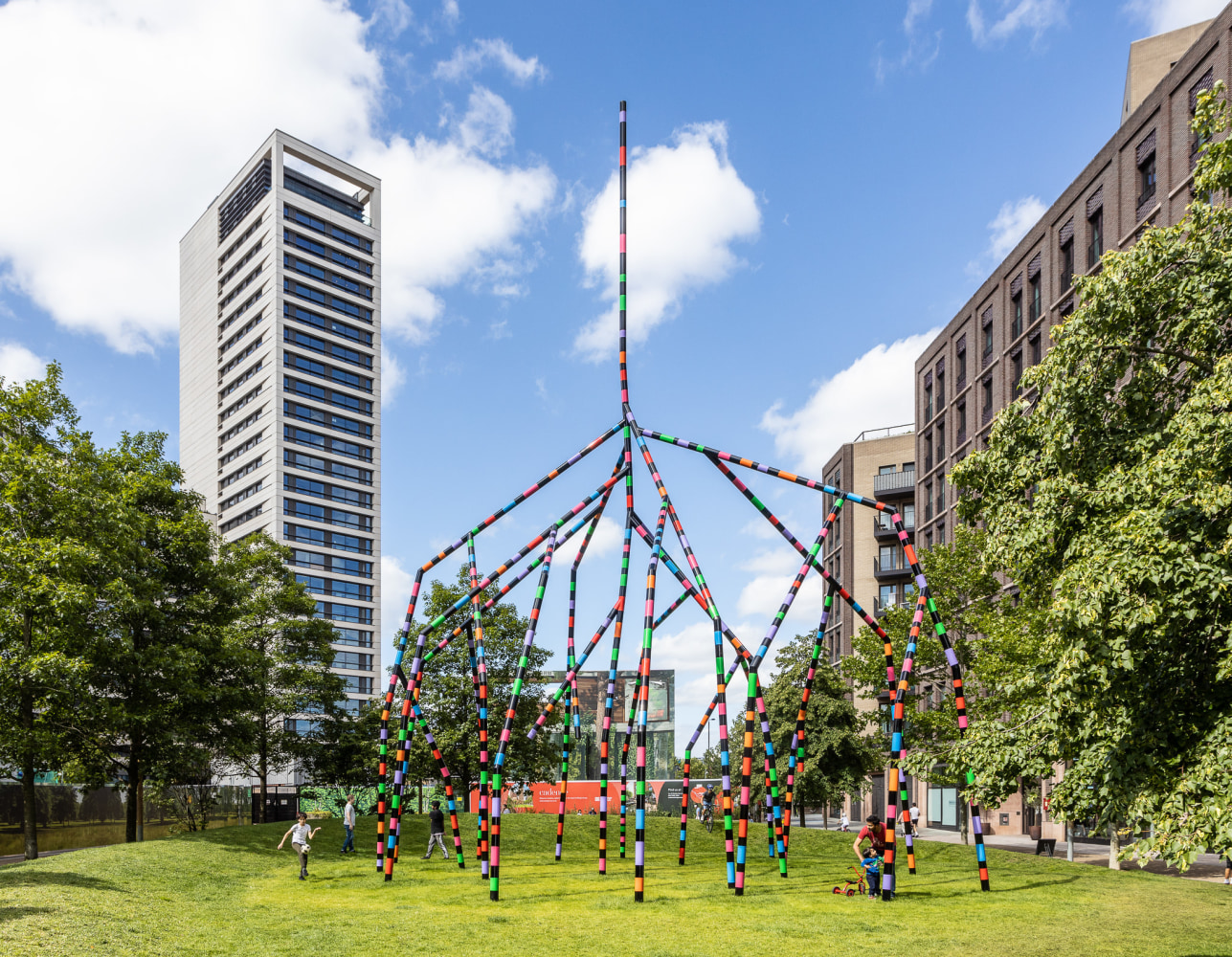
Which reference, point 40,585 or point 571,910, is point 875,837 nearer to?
point 571,910

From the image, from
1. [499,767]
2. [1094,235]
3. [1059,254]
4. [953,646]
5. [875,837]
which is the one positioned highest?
[1059,254]

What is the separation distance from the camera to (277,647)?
4131 centimetres


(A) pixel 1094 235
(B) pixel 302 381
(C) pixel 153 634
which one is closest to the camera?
(C) pixel 153 634

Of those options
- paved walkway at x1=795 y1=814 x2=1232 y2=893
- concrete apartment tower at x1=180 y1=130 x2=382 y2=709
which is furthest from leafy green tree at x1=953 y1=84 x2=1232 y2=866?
concrete apartment tower at x1=180 y1=130 x2=382 y2=709

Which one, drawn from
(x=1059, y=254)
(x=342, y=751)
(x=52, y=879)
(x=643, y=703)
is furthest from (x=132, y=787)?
(x=1059, y=254)

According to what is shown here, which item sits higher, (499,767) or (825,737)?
(499,767)

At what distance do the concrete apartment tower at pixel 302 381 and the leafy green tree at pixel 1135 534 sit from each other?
8171cm

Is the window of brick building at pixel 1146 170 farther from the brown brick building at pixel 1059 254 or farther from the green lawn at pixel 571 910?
the green lawn at pixel 571 910

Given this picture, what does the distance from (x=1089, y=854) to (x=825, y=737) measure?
11852 mm

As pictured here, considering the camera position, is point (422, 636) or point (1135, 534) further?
point (422, 636)

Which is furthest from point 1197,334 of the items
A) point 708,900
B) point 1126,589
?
point 708,900

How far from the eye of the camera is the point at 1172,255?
41.4 ft

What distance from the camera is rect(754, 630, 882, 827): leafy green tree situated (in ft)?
138

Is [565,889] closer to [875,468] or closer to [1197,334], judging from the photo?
[1197,334]
